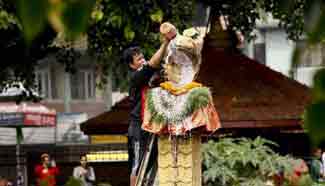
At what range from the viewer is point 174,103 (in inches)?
343

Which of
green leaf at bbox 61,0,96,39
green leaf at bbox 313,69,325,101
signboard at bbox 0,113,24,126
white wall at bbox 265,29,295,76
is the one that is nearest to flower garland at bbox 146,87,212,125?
green leaf at bbox 313,69,325,101

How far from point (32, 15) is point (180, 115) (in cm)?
683

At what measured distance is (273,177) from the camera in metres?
9.41

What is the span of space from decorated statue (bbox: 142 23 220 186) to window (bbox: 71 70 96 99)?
3607 cm

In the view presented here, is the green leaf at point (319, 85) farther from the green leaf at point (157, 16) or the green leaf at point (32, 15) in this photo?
the green leaf at point (157, 16)

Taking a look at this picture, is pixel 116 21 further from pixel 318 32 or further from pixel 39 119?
pixel 39 119

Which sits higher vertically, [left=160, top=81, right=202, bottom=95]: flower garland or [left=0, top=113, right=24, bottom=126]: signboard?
[left=160, top=81, right=202, bottom=95]: flower garland

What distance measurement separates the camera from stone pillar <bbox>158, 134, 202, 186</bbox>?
869cm

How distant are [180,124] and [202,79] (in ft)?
27.6

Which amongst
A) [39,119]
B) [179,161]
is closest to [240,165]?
[179,161]

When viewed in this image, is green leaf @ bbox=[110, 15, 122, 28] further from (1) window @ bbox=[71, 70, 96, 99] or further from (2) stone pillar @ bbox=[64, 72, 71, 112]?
(1) window @ bbox=[71, 70, 96, 99]

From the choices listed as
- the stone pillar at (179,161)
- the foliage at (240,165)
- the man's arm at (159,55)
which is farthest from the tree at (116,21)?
the foliage at (240,165)

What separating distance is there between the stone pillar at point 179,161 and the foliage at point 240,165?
2.78ft

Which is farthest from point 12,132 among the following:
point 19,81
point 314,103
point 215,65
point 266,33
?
point 314,103
